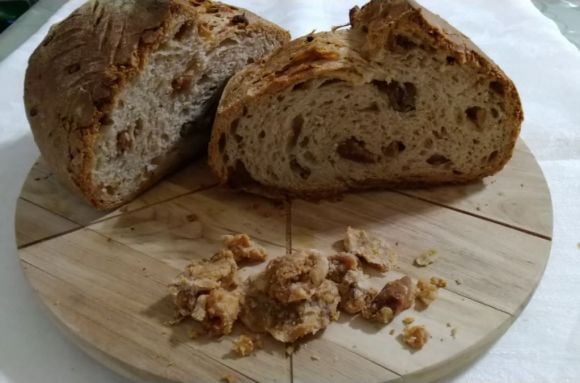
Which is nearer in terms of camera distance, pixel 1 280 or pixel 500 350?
pixel 500 350

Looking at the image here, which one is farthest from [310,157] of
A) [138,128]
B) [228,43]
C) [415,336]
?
[415,336]

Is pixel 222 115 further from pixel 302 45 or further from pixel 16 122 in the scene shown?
pixel 16 122

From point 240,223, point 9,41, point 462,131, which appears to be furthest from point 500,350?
point 9,41

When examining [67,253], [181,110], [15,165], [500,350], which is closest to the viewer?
[500,350]

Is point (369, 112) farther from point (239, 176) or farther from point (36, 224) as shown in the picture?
point (36, 224)

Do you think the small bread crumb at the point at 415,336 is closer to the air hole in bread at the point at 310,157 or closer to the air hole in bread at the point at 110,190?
the air hole in bread at the point at 310,157

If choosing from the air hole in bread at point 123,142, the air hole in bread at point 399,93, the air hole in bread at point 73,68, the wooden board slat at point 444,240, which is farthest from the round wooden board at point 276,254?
the air hole in bread at point 73,68
